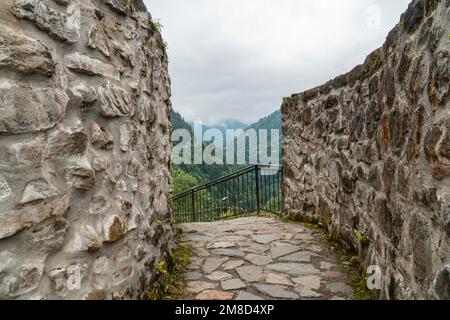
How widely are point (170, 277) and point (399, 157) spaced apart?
181 centimetres

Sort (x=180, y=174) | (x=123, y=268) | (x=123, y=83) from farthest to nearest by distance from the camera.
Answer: (x=180, y=174)
(x=123, y=83)
(x=123, y=268)

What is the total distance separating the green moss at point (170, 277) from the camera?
7.48 feet

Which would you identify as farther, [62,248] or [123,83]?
[123,83]

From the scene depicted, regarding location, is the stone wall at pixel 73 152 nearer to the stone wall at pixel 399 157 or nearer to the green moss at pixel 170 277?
the green moss at pixel 170 277

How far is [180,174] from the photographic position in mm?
24359

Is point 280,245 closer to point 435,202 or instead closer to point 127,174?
point 127,174

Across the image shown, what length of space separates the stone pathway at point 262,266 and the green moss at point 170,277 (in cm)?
7

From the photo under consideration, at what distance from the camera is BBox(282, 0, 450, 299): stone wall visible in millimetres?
1264

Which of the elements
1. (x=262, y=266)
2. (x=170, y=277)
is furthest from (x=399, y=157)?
(x=170, y=277)

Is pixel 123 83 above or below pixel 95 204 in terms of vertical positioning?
above

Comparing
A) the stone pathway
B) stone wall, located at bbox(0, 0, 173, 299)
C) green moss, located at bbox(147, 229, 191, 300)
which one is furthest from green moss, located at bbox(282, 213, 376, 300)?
stone wall, located at bbox(0, 0, 173, 299)

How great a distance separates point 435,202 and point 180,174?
2342 cm

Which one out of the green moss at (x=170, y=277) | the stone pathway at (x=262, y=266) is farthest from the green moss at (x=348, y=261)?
the green moss at (x=170, y=277)
